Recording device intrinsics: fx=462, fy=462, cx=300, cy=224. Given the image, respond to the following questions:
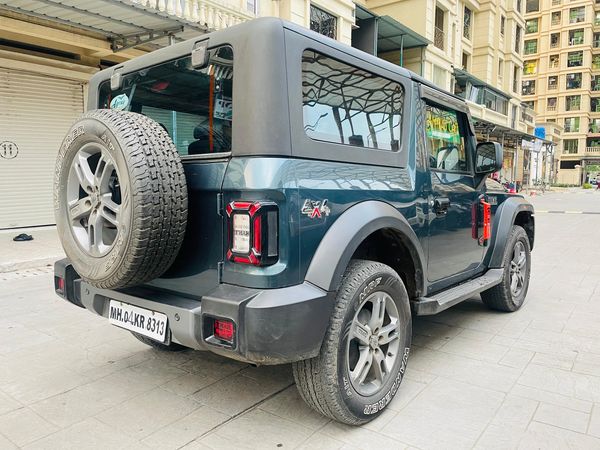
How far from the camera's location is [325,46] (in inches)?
95.2

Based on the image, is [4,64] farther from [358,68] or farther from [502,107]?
[502,107]

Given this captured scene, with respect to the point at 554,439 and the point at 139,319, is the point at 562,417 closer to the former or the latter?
the point at 554,439

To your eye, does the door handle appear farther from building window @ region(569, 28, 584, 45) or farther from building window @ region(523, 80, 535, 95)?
building window @ region(523, 80, 535, 95)

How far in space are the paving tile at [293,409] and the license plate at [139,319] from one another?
31.9 inches

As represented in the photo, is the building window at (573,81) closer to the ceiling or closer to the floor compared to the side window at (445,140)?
closer to the ceiling

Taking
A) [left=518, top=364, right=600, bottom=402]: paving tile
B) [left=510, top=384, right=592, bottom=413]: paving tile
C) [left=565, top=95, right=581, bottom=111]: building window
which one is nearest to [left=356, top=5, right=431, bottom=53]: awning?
[left=518, top=364, right=600, bottom=402]: paving tile

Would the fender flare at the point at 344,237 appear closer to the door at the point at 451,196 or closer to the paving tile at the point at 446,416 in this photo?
the door at the point at 451,196

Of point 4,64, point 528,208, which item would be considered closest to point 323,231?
point 528,208

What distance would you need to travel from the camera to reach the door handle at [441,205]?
10.6 ft

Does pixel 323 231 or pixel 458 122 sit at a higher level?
pixel 458 122

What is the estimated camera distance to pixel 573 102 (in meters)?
62.7

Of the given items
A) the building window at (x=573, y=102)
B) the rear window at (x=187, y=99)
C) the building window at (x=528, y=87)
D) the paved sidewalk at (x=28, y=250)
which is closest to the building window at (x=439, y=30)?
the paved sidewalk at (x=28, y=250)

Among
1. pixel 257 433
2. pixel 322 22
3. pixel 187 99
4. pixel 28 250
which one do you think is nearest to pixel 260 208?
pixel 187 99

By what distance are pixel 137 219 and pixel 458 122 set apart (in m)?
2.84
